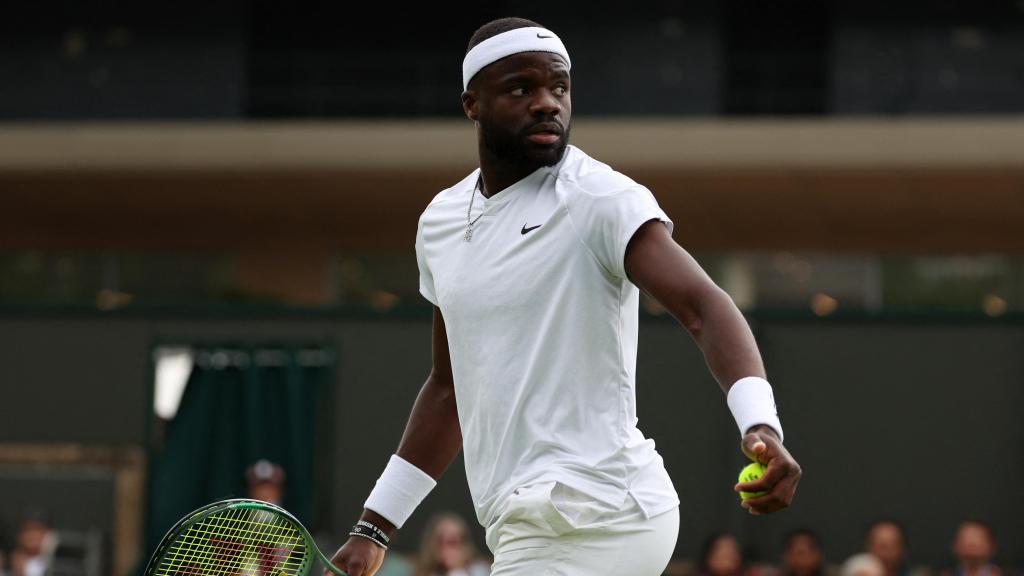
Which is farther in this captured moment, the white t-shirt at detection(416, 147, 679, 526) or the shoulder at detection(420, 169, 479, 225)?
the shoulder at detection(420, 169, 479, 225)

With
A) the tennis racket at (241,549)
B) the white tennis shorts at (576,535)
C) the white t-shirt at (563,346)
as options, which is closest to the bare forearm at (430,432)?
the tennis racket at (241,549)

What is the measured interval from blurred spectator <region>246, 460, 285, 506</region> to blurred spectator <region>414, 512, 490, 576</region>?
1.23 meters

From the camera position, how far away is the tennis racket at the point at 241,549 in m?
3.72

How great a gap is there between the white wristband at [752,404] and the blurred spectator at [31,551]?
8.94m

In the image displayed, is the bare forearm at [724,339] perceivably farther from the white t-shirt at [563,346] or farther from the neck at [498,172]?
the neck at [498,172]

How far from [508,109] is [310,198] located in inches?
659

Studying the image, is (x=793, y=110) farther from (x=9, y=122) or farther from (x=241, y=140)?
(x=9, y=122)

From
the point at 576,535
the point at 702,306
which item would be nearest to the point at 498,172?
the point at 702,306

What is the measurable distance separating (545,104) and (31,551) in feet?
28.4

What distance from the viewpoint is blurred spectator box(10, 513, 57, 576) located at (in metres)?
11.1

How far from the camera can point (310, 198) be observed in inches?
792

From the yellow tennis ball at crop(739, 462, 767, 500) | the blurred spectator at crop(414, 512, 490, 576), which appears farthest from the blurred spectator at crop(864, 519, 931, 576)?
the yellow tennis ball at crop(739, 462, 767, 500)

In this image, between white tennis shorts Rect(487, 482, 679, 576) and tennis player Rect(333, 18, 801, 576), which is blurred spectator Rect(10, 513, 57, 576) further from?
white tennis shorts Rect(487, 482, 679, 576)

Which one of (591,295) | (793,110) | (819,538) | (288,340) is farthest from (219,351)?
(793,110)
